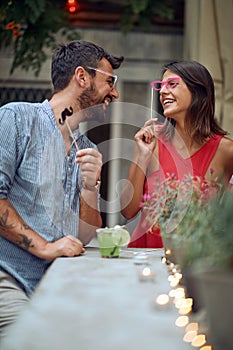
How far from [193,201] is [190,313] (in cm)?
50

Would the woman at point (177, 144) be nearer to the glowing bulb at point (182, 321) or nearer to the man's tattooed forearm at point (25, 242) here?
the man's tattooed forearm at point (25, 242)

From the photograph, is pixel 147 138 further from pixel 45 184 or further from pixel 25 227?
pixel 25 227

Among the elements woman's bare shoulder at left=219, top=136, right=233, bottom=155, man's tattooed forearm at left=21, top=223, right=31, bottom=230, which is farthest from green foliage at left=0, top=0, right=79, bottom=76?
man's tattooed forearm at left=21, top=223, right=31, bottom=230

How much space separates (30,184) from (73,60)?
0.60 metres

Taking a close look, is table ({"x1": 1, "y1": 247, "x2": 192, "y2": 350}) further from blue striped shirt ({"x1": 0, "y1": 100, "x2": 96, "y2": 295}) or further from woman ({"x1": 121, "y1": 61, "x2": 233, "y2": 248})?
woman ({"x1": 121, "y1": 61, "x2": 233, "y2": 248})

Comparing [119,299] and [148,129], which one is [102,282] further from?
[148,129]

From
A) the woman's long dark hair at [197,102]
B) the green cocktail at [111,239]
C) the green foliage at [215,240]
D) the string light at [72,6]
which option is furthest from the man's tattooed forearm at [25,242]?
the string light at [72,6]

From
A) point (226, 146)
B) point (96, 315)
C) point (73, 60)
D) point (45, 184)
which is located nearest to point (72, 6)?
point (73, 60)

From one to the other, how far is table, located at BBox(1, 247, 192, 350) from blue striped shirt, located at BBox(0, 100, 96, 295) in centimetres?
54

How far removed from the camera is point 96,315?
138 centimetres

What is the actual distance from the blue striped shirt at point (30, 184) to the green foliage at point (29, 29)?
3.84 m

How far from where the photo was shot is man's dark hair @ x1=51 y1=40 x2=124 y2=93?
2807 millimetres

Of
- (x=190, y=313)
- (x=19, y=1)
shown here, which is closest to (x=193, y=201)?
(x=190, y=313)

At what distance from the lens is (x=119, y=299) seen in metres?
1.54
